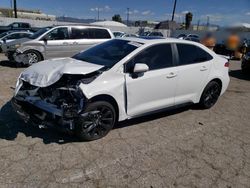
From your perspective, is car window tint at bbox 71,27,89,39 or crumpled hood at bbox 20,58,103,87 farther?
car window tint at bbox 71,27,89,39

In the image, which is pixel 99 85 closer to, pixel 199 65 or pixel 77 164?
pixel 77 164

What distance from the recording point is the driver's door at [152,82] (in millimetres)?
4406

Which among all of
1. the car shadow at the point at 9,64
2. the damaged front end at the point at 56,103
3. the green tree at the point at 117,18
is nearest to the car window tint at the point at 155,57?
the damaged front end at the point at 56,103

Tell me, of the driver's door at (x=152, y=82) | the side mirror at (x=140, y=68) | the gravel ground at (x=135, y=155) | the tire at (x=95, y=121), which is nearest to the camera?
the gravel ground at (x=135, y=155)

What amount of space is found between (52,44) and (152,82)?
673cm

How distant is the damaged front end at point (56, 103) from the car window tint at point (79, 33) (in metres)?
6.80

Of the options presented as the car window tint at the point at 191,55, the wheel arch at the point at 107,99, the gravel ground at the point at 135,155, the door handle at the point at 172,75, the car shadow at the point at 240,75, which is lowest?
the car shadow at the point at 240,75

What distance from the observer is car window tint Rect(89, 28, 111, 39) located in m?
11.1

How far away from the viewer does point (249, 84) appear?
946cm

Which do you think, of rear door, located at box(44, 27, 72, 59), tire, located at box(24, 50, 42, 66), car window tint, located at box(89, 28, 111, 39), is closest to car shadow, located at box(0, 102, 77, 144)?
tire, located at box(24, 50, 42, 66)

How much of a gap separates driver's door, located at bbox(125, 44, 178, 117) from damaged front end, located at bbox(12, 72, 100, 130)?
678 mm

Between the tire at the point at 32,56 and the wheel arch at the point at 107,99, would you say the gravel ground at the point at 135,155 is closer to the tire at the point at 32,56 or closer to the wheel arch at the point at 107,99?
the wheel arch at the point at 107,99

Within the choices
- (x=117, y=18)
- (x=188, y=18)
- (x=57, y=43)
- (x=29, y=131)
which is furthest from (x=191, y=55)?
(x=117, y=18)

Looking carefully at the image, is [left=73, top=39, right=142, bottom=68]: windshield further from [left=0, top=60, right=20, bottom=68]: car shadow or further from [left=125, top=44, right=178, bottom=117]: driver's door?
[left=0, top=60, right=20, bottom=68]: car shadow
